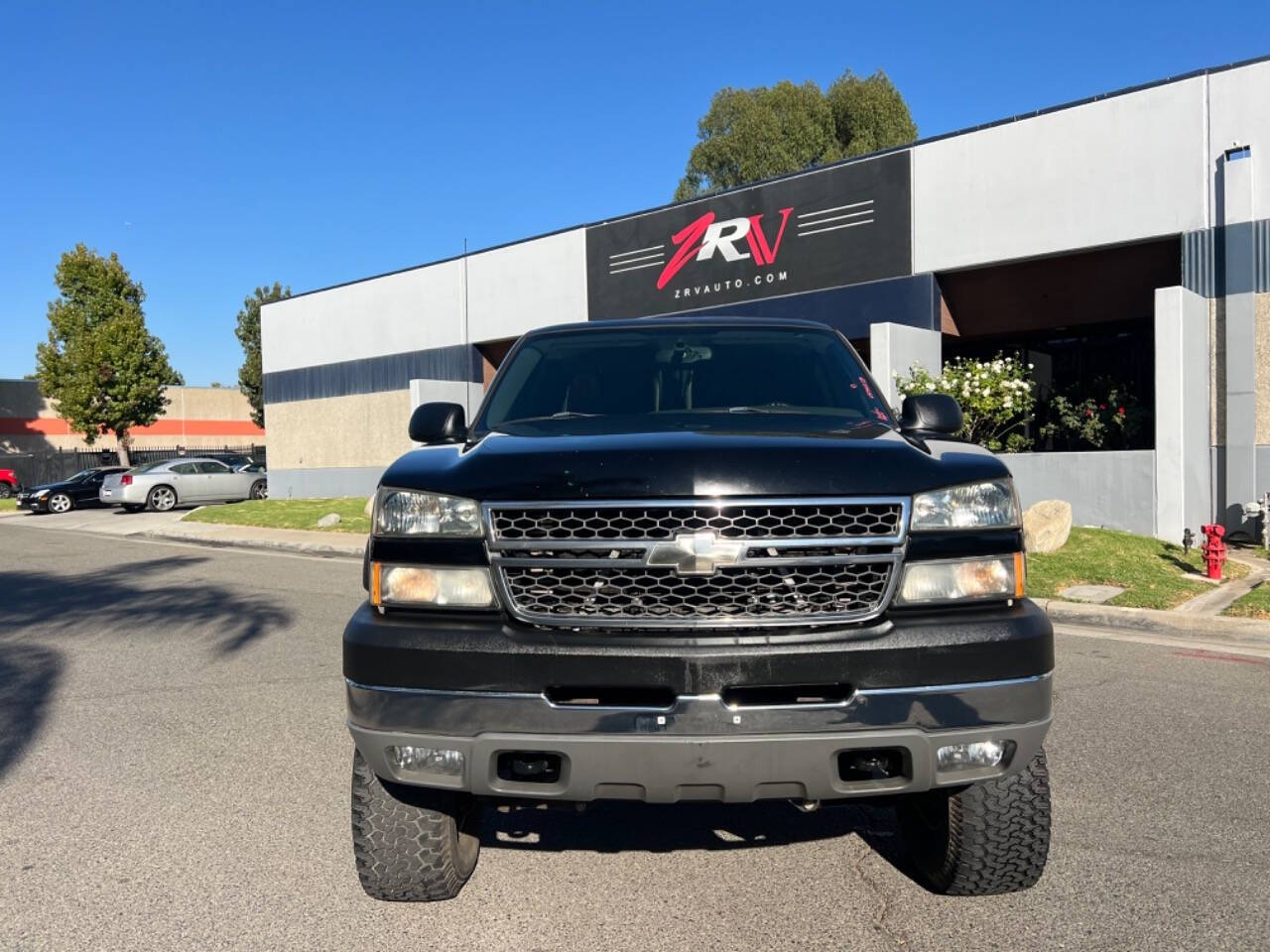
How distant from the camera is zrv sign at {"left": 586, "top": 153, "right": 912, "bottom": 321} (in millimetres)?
17438

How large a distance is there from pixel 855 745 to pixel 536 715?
32.6 inches

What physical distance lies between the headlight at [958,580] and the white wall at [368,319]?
23.2m

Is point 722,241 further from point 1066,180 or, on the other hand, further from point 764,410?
point 764,410

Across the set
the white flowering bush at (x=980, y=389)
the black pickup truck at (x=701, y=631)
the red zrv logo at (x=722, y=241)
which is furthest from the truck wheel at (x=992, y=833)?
the red zrv logo at (x=722, y=241)

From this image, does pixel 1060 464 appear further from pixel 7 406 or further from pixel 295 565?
pixel 7 406

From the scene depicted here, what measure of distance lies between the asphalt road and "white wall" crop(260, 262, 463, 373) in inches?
785

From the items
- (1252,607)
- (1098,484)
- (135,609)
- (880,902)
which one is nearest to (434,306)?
(135,609)

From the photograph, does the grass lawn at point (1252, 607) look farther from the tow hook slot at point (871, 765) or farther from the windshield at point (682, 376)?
the tow hook slot at point (871, 765)

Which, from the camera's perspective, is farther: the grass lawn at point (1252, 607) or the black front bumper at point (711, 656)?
the grass lawn at point (1252, 607)

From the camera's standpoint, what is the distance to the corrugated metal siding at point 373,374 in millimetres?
25141

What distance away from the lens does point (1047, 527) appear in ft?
38.2

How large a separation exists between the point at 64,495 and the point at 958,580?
3021cm

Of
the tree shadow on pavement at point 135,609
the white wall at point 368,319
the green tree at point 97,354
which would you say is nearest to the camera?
the tree shadow on pavement at point 135,609

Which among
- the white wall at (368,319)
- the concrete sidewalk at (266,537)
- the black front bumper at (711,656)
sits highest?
the white wall at (368,319)
